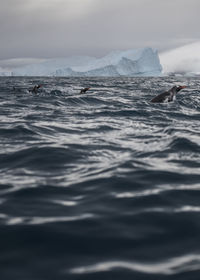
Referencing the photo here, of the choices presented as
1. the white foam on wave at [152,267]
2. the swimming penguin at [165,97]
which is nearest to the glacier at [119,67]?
the swimming penguin at [165,97]

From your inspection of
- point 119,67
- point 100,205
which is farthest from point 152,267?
point 119,67

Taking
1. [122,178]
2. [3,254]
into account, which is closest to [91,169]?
[122,178]

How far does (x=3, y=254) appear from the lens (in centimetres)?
240

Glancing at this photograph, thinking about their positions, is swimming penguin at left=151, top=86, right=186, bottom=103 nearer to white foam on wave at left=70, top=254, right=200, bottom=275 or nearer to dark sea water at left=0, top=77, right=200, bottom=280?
dark sea water at left=0, top=77, right=200, bottom=280

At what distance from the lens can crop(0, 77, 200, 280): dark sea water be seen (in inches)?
89.7

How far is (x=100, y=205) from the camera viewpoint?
3381 mm

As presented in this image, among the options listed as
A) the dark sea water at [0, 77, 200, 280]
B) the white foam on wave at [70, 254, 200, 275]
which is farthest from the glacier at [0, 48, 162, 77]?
the white foam on wave at [70, 254, 200, 275]

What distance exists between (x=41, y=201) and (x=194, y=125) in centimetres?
559

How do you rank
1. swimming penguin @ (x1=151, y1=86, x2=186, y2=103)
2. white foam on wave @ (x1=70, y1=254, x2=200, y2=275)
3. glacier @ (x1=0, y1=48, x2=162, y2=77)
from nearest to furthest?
white foam on wave @ (x1=70, y1=254, x2=200, y2=275) < swimming penguin @ (x1=151, y1=86, x2=186, y2=103) < glacier @ (x1=0, y1=48, x2=162, y2=77)

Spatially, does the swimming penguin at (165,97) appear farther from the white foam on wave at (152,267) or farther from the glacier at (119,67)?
the glacier at (119,67)

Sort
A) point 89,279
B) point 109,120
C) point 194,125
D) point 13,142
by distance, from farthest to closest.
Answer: point 109,120, point 194,125, point 13,142, point 89,279

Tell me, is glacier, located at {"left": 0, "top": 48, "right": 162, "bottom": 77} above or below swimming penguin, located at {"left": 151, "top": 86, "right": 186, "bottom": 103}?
above

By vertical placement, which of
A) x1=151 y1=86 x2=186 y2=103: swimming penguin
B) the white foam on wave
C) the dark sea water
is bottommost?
the white foam on wave

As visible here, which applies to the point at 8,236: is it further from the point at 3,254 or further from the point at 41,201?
the point at 41,201
